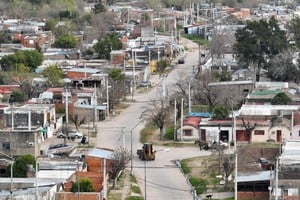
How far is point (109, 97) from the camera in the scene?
29688 mm

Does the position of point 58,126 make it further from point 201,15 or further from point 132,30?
point 201,15

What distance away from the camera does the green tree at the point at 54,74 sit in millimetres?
31688

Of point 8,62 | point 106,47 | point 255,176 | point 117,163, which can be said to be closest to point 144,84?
point 8,62

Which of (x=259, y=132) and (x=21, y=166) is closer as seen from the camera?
(x=21, y=166)

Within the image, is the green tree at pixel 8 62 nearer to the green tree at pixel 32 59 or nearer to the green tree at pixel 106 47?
the green tree at pixel 32 59

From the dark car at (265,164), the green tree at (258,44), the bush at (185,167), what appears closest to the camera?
the dark car at (265,164)

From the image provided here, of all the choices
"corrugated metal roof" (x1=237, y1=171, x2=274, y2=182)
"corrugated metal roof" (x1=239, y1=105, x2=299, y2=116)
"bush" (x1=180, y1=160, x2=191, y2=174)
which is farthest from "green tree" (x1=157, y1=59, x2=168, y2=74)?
"corrugated metal roof" (x1=237, y1=171, x2=274, y2=182)

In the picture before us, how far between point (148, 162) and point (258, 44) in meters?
12.2

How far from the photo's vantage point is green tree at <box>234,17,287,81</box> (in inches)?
1318

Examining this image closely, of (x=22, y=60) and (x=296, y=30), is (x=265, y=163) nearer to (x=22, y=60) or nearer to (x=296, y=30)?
(x=22, y=60)

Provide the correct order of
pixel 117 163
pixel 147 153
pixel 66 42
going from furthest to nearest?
pixel 66 42 → pixel 147 153 → pixel 117 163

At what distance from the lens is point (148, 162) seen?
22.3 m

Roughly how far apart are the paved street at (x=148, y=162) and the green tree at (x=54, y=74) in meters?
2.38

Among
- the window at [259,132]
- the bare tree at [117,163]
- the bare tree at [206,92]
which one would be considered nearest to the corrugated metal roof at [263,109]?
the window at [259,132]
